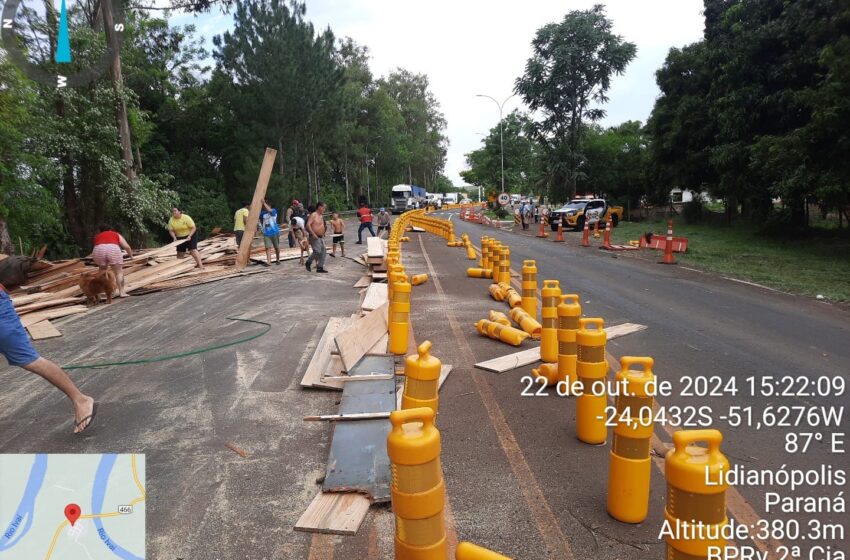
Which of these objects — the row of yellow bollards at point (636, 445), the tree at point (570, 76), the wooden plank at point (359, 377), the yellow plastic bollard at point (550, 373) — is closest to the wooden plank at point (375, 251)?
the wooden plank at point (359, 377)

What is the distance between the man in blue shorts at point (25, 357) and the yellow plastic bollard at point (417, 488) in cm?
352

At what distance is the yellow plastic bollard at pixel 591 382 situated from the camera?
4020 mm

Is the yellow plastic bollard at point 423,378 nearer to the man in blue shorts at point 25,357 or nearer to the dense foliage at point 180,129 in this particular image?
the man in blue shorts at point 25,357

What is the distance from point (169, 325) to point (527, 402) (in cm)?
628

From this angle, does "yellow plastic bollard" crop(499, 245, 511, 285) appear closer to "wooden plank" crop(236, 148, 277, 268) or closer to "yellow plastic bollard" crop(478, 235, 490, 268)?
"yellow plastic bollard" crop(478, 235, 490, 268)

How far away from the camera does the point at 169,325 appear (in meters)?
8.92

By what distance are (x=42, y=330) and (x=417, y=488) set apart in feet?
28.5

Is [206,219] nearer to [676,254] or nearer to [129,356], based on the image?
[676,254]

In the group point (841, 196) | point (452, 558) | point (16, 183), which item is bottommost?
point (452, 558)

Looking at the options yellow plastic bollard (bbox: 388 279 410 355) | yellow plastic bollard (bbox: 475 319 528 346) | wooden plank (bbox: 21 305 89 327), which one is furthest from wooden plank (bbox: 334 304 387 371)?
wooden plank (bbox: 21 305 89 327)

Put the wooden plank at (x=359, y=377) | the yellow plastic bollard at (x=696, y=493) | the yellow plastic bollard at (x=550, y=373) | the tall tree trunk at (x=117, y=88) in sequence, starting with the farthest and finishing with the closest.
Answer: the tall tree trunk at (x=117, y=88) → the wooden plank at (x=359, y=377) → the yellow plastic bollard at (x=550, y=373) → the yellow plastic bollard at (x=696, y=493)

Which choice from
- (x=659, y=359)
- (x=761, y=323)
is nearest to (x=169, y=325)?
(x=659, y=359)

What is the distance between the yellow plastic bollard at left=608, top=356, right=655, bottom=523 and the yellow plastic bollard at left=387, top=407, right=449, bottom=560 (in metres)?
1.33

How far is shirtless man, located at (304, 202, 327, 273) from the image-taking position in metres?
13.8
